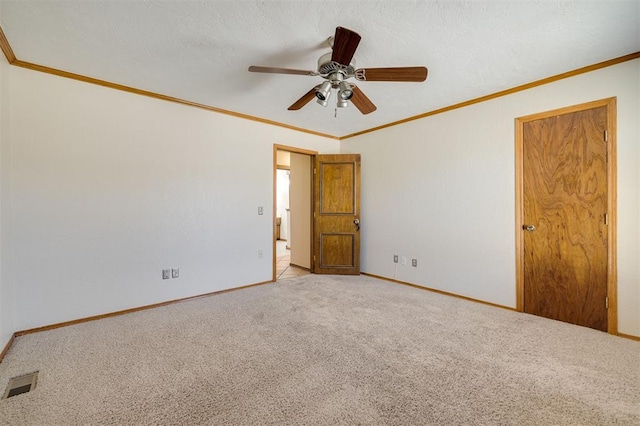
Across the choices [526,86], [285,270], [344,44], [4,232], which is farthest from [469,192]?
[4,232]

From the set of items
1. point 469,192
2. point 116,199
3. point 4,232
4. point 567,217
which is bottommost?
point 4,232

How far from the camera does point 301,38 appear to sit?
213cm

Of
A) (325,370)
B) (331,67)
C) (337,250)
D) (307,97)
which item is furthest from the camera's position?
(337,250)

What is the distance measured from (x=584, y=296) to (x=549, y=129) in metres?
1.70

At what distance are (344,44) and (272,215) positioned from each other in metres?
2.87

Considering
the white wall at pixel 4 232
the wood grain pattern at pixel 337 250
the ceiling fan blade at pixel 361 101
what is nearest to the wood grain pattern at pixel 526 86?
the ceiling fan blade at pixel 361 101

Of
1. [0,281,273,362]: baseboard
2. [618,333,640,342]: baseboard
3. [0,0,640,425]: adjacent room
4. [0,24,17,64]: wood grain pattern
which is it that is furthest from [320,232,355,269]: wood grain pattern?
[0,24,17,64]: wood grain pattern

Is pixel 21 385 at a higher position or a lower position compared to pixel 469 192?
lower

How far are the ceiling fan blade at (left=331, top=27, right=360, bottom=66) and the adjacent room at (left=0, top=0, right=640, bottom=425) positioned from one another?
0.01m

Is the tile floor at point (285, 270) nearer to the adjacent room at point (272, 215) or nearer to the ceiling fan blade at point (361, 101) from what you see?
the adjacent room at point (272, 215)

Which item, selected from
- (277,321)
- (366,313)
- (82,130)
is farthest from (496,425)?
(82,130)

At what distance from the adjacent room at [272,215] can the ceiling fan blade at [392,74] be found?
2 cm

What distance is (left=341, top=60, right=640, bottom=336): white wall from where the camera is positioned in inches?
94.8

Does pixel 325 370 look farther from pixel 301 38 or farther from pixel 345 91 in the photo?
pixel 301 38
